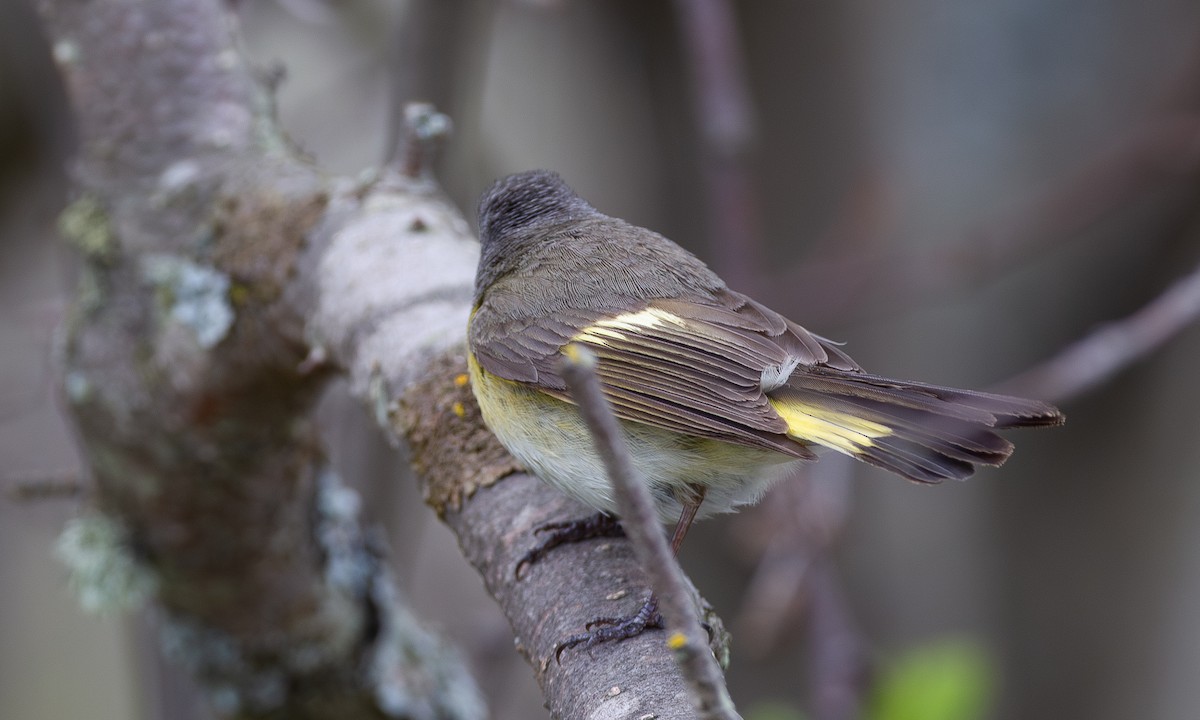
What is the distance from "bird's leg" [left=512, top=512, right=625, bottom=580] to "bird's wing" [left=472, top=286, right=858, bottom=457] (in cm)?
17

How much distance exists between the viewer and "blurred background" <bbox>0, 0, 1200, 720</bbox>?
127 inches

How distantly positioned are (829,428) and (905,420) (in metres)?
0.11

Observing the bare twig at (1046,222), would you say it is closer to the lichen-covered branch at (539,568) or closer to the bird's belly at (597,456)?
the bird's belly at (597,456)

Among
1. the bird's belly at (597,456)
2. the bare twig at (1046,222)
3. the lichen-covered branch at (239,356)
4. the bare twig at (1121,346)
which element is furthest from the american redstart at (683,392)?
the bare twig at (1046,222)

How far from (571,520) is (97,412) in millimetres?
1332

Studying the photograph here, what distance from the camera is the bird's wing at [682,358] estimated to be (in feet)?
5.29

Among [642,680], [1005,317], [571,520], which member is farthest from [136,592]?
[1005,317]

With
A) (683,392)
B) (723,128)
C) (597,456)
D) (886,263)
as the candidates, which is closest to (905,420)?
(683,392)

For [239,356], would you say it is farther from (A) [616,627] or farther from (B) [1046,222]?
(B) [1046,222]

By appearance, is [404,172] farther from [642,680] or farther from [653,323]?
[642,680]

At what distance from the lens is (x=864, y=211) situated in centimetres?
375

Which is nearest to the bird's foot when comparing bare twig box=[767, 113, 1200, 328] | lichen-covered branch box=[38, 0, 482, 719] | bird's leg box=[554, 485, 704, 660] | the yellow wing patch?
bird's leg box=[554, 485, 704, 660]

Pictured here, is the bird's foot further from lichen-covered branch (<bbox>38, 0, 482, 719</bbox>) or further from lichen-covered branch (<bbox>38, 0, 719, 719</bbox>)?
lichen-covered branch (<bbox>38, 0, 482, 719</bbox>)

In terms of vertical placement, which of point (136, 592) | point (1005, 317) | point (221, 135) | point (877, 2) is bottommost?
point (136, 592)
